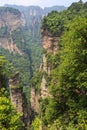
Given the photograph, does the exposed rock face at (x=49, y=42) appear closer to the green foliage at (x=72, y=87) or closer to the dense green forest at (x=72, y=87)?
the dense green forest at (x=72, y=87)

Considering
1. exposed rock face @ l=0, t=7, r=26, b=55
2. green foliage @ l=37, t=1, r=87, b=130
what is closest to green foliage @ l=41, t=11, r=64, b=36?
A: green foliage @ l=37, t=1, r=87, b=130

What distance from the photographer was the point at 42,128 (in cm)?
3362

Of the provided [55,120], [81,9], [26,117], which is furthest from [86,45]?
[81,9]

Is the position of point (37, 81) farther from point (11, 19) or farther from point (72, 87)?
point (11, 19)

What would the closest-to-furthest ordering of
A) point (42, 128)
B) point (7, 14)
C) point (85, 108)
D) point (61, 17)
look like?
point (85, 108) → point (42, 128) → point (61, 17) → point (7, 14)

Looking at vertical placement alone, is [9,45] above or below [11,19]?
below

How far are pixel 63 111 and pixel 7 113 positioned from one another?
654cm

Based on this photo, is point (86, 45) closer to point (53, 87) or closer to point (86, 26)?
point (86, 26)

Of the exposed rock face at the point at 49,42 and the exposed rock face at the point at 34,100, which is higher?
the exposed rock face at the point at 49,42

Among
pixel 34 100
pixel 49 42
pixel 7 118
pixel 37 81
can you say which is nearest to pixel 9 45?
pixel 37 81

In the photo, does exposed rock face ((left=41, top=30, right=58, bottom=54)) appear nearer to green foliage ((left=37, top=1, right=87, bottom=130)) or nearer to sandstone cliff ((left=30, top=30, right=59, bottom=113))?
sandstone cliff ((left=30, top=30, right=59, bottom=113))

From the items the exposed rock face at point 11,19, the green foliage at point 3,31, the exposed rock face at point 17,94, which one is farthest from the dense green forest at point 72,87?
the exposed rock face at point 11,19

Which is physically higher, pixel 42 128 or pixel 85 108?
pixel 85 108

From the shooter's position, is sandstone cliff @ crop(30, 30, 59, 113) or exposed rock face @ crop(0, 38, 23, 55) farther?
exposed rock face @ crop(0, 38, 23, 55)
